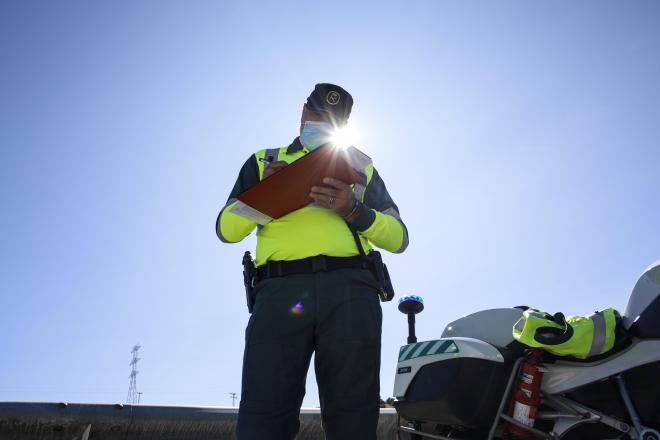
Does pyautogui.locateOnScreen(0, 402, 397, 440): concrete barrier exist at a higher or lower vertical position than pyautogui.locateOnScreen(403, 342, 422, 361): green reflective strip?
lower

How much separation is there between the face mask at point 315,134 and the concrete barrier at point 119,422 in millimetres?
2010

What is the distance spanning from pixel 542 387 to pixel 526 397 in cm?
12

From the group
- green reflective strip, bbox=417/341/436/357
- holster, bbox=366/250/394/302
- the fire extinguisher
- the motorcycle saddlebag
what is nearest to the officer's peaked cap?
holster, bbox=366/250/394/302

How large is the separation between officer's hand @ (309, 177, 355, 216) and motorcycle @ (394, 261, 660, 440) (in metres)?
0.92

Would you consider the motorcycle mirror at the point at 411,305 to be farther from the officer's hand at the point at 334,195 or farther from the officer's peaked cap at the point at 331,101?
the officer's peaked cap at the point at 331,101

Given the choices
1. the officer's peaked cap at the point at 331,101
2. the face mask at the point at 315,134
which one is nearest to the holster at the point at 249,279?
the face mask at the point at 315,134

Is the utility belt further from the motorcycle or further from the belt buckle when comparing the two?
the motorcycle

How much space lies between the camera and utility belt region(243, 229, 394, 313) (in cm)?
225

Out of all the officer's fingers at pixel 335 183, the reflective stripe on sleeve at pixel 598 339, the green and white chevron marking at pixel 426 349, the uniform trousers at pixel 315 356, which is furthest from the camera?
the green and white chevron marking at pixel 426 349

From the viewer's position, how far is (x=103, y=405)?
3.29 m

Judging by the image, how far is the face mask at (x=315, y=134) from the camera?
8.75 feet

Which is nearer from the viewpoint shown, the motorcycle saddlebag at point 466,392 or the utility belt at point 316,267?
the utility belt at point 316,267

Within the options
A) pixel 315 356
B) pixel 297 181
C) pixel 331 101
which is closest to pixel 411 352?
pixel 315 356

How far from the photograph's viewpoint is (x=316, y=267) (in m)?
2.23
